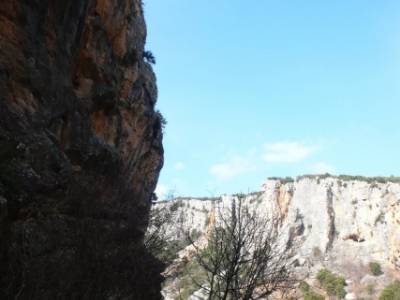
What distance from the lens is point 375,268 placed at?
73.6 metres

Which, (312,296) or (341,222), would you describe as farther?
(341,222)

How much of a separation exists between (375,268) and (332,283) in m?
9.38

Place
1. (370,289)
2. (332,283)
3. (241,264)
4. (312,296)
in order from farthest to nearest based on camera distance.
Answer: (332,283) < (370,289) < (312,296) < (241,264)

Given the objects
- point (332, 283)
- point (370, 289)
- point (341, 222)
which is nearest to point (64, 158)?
point (332, 283)

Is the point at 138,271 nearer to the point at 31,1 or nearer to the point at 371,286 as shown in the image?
the point at 31,1

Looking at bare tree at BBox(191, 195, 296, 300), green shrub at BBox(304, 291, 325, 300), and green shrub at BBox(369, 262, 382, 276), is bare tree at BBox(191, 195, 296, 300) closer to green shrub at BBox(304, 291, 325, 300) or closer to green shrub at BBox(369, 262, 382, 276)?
green shrub at BBox(304, 291, 325, 300)

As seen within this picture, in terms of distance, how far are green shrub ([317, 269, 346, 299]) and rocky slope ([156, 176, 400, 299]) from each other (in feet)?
5.09

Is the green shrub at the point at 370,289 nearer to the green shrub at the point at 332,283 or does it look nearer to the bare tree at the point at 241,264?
the green shrub at the point at 332,283

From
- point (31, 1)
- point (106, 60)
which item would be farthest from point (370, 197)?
point (31, 1)

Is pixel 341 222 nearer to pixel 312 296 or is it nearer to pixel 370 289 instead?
pixel 370 289

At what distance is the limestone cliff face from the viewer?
28.4 ft

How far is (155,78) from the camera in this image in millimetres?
26312

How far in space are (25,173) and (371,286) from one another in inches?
2679

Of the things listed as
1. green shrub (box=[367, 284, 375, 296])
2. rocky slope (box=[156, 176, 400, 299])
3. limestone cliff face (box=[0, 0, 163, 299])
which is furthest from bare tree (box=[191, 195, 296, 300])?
green shrub (box=[367, 284, 375, 296])
